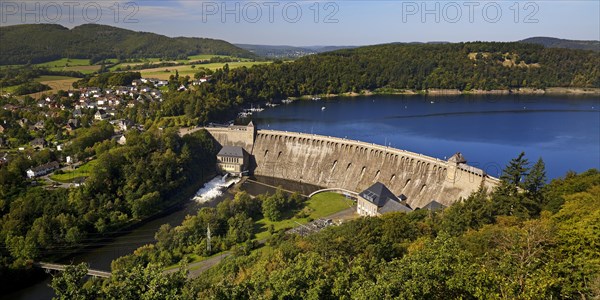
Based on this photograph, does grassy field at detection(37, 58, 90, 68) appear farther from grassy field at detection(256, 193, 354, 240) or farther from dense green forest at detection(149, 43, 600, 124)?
grassy field at detection(256, 193, 354, 240)

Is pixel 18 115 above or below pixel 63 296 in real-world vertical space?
above

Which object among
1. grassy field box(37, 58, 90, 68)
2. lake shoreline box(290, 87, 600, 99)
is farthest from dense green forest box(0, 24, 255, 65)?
lake shoreline box(290, 87, 600, 99)

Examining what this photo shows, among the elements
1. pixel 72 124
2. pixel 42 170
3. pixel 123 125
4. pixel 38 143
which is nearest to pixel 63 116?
pixel 72 124

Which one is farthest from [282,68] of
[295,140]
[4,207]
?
[4,207]

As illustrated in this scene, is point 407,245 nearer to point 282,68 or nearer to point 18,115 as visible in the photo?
point 18,115

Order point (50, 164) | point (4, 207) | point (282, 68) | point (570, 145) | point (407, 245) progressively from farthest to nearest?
point (282, 68)
point (570, 145)
point (50, 164)
point (4, 207)
point (407, 245)

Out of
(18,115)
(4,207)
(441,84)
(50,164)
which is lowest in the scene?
(4,207)
